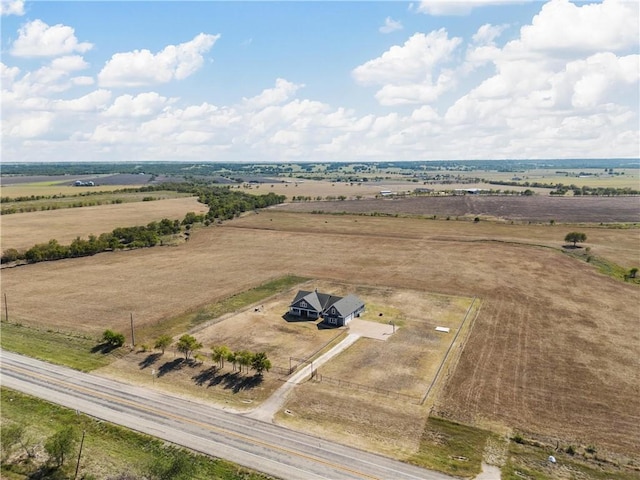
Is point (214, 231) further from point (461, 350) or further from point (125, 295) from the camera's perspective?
point (461, 350)

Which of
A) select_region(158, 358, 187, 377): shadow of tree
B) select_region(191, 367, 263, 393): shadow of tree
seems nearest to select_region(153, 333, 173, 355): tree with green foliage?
select_region(158, 358, 187, 377): shadow of tree

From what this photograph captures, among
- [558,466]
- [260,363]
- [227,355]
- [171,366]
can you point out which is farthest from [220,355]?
[558,466]

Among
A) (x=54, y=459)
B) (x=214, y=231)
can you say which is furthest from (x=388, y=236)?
(x=54, y=459)

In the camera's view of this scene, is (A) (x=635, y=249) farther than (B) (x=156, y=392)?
Yes

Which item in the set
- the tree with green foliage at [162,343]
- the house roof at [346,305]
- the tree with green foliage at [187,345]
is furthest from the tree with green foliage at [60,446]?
the house roof at [346,305]

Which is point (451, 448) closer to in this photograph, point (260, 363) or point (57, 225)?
point (260, 363)

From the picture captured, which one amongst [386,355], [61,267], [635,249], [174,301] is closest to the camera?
[386,355]

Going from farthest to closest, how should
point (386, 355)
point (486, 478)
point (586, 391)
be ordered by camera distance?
point (386, 355) → point (586, 391) → point (486, 478)

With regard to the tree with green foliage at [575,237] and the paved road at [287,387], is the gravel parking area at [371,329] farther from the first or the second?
the tree with green foliage at [575,237]

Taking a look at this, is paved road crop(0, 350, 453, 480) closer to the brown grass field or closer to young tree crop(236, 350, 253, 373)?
the brown grass field
